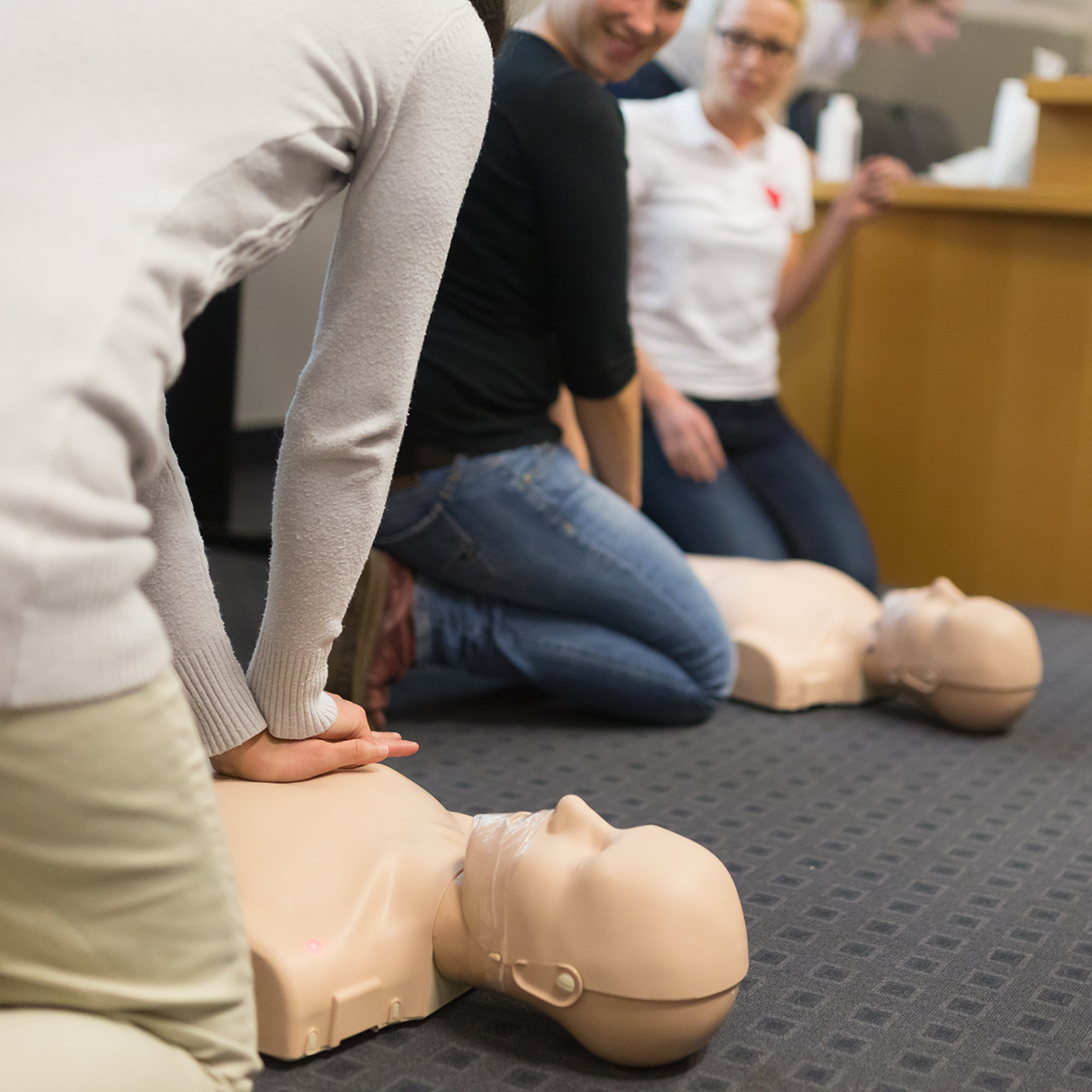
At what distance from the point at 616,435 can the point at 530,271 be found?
0.25 m

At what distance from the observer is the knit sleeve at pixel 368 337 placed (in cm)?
71

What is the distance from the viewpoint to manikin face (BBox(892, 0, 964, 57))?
313 cm

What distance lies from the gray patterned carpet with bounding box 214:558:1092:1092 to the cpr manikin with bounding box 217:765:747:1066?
40mm

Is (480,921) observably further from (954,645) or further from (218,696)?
(954,645)

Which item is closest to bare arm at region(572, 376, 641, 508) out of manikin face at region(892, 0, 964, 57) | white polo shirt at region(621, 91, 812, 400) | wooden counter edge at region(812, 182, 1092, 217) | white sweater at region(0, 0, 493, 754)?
white polo shirt at region(621, 91, 812, 400)

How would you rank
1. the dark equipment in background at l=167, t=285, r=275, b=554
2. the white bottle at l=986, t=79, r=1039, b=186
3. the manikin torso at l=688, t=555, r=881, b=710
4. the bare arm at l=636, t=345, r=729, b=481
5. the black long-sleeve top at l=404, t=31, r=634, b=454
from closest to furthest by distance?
the black long-sleeve top at l=404, t=31, r=634, b=454, the manikin torso at l=688, t=555, r=881, b=710, the bare arm at l=636, t=345, r=729, b=481, the dark equipment in background at l=167, t=285, r=275, b=554, the white bottle at l=986, t=79, r=1039, b=186

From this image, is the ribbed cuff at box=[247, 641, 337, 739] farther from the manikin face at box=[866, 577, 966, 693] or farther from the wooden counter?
the wooden counter

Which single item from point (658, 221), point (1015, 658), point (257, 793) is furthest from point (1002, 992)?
point (658, 221)

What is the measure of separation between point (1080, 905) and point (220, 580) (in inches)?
61.2

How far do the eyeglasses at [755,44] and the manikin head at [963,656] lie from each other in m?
0.90

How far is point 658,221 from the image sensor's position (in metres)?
2.14

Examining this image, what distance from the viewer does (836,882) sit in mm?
1219

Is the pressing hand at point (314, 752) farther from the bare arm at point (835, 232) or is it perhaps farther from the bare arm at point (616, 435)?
the bare arm at point (835, 232)

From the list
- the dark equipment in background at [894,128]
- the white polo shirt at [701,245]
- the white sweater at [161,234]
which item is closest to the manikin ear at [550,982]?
the white sweater at [161,234]
